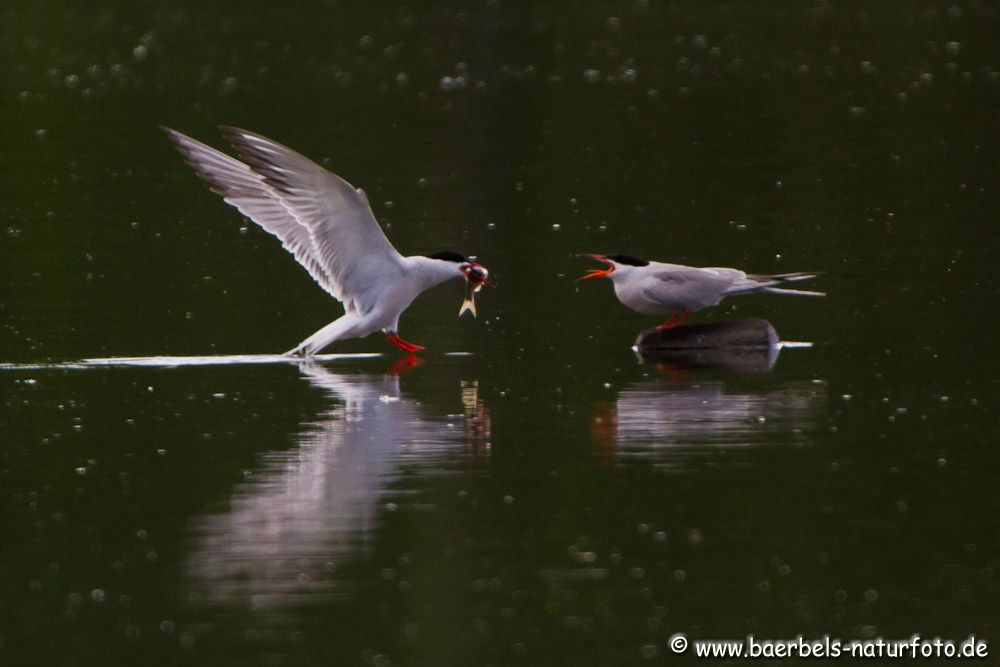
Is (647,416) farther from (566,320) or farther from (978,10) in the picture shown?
(978,10)

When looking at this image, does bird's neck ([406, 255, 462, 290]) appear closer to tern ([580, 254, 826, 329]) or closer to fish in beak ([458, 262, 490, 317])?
fish in beak ([458, 262, 490, 317])

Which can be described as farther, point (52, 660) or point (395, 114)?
point (395, 114)

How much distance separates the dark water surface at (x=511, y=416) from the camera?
786cm

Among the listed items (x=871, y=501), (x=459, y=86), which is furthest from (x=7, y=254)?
(x=459, y=86)

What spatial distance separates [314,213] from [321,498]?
4.12 metres

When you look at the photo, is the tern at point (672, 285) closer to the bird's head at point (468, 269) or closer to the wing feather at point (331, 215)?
the bird's head at point (468, 269)

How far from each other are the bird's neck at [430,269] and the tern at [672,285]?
0.86 meters

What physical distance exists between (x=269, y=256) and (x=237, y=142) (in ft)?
15.9

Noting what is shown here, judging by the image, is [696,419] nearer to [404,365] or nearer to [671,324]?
[671,324]

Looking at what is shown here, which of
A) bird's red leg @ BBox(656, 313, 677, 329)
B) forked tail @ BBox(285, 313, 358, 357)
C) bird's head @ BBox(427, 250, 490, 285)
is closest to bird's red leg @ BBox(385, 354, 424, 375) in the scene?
forked tail @ BBox(285, 313, 358, 357)

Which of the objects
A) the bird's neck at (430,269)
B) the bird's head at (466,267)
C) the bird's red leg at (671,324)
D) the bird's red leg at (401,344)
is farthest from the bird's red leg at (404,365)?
the bird's red leg at (671,324)

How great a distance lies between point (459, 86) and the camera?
115 ft

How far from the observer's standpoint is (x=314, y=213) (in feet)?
43.2

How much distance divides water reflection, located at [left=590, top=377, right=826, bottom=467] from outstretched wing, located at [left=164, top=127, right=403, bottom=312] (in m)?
2.21
